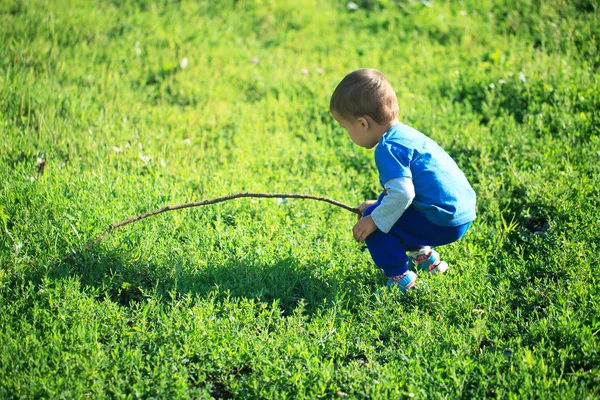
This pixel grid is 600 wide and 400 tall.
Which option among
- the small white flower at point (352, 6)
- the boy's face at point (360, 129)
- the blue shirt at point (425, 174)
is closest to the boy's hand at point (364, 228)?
the blue shirt at point (425, 174)

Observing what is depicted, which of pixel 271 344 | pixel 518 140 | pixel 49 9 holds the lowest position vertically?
pixel 271 344

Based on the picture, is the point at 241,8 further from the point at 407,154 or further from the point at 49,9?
the point at 407,154

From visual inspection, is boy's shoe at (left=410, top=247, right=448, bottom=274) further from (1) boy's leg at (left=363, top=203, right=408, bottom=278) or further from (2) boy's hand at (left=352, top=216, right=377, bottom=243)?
(2) boy's hand at (left=352, top=216, right=377, bottom=243)

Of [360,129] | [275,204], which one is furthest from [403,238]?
[275,204]

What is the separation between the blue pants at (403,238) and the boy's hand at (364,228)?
88 mm

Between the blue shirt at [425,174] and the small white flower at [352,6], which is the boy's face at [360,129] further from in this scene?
the small white flower at [352,6]

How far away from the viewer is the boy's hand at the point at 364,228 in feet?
10.8

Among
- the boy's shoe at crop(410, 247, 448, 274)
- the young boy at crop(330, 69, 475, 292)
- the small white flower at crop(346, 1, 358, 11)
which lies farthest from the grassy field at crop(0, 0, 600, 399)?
the small white flower at crop(346, 1, 358, 11)

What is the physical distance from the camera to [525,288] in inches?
134

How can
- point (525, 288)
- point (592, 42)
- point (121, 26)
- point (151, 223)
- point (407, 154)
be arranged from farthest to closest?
point (121, 26), point (592, 42), point (151, 223), point (525, 288), point (407, 154)

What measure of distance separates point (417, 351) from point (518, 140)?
253cm

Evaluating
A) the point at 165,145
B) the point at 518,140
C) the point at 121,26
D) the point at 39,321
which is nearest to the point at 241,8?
the point at 121,26

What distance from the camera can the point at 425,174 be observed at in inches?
127

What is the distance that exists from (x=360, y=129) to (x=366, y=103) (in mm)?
192
